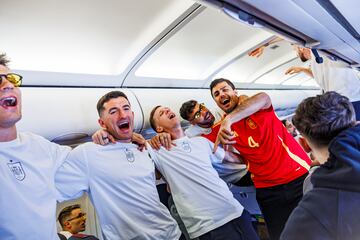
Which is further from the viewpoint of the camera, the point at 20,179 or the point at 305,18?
the point at 20,179

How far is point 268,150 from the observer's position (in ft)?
6.74

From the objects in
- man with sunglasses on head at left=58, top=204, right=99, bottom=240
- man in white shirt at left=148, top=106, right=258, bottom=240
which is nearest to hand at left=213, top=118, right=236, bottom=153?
man in white shirt at left=148, top=106, right=258, bottom=240

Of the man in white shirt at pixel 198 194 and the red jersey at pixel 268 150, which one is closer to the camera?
the man in white shirt at pixel 198 194

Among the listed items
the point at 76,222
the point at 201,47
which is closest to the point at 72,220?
the point at 76,222

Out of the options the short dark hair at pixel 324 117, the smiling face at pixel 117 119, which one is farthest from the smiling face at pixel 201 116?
the short dark hair at pixel 324 117

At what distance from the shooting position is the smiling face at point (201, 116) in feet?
7.47

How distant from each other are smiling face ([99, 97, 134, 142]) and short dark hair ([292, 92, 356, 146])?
42.4 inches

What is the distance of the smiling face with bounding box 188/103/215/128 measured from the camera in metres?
2.28

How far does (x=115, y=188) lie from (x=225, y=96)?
4.14 ft

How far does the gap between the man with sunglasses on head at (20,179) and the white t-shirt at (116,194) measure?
0.18 meters

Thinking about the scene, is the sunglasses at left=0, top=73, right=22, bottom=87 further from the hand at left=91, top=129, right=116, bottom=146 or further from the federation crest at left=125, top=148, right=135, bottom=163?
the federation crest at left=125, top=148, right=135, bottom=163

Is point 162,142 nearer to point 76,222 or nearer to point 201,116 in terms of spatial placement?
point 201,116

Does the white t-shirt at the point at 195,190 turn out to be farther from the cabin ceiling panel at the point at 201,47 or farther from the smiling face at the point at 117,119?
the cabin ceiling panel at the point at 201,47

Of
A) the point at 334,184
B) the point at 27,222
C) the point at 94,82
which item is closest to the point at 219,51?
the point at 94,82
